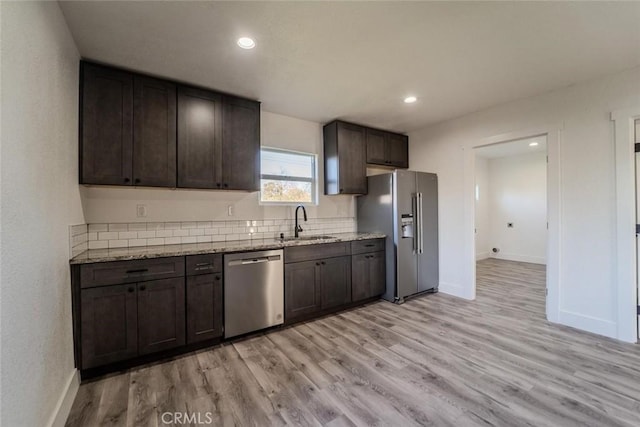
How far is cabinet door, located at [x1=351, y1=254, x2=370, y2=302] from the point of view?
3.48 m

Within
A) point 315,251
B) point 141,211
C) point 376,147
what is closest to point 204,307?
point 141,211

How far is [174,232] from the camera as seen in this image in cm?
287

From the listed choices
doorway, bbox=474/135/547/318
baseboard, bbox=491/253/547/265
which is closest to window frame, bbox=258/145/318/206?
doorway, bbox=474/135/547/318

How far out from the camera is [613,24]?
6.39ft

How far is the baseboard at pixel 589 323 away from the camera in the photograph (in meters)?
2.63

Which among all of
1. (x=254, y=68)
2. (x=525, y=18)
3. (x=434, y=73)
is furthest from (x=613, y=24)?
(x=254, y=68)

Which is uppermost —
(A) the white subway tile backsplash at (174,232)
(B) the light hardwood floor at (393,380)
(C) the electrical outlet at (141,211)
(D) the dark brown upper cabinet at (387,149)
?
(D) the dark brown upper cabinet at (387,149)

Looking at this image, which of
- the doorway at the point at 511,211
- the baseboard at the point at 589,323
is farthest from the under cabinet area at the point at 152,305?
the doorway at the point at 511,211

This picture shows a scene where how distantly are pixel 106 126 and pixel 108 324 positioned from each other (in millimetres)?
1622

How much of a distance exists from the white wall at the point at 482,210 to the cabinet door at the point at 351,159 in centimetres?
415

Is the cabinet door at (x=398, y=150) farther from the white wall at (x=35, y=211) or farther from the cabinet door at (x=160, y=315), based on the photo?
the white wall at (x=35, y=211)

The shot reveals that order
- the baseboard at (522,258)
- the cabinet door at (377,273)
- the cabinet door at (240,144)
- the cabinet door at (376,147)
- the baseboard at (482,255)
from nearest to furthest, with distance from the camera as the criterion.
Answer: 1. the cabinet door at (240,144)
2. the cabinet door at (377,273)
3. the cabinet door at (376,147)
4. the baseboard at (522,258)
5. the baseboard at (482,255)

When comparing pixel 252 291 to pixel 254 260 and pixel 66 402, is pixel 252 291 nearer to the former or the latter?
pixel 254 260

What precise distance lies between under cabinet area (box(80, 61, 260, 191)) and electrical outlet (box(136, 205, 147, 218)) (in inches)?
14.1
